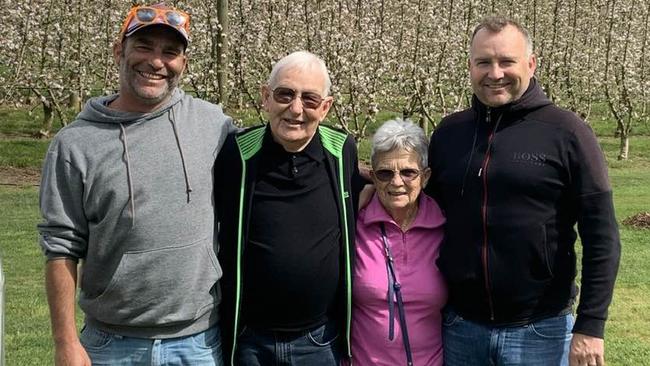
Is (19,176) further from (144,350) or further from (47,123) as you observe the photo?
(144,350)

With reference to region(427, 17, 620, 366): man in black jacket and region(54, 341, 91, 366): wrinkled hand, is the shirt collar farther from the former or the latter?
region(54, 341, 91, 366): wrinkled hand

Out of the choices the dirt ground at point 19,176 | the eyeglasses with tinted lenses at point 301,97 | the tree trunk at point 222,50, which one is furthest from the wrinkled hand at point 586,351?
the dirt ground at point 19,176

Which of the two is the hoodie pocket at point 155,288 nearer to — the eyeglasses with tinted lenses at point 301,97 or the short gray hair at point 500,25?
the eyeglasses with tinted lenses at point 301,97

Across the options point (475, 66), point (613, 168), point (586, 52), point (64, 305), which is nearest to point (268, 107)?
point (475, 66)

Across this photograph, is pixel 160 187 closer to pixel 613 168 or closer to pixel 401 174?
pixel 401 174

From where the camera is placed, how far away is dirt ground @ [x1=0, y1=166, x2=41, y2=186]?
15.0 metres

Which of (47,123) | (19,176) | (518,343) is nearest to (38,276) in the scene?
(518,343)

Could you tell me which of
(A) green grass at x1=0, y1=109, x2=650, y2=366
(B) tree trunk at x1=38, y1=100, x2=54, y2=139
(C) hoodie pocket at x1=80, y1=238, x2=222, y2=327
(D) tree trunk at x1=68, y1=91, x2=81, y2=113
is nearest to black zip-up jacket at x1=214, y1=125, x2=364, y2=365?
(C) hoodie pocket at x1=80, y1=238, x2=222, y2=327

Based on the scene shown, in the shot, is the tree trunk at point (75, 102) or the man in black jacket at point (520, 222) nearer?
→ the man in black jacket at point (520, 222)

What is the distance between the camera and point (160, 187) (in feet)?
10.2

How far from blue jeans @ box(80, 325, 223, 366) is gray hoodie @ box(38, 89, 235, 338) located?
3cm

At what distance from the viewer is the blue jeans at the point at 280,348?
133 inches

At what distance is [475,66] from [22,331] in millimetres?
4753

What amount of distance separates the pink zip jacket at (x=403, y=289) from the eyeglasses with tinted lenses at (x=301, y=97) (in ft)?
1.83
